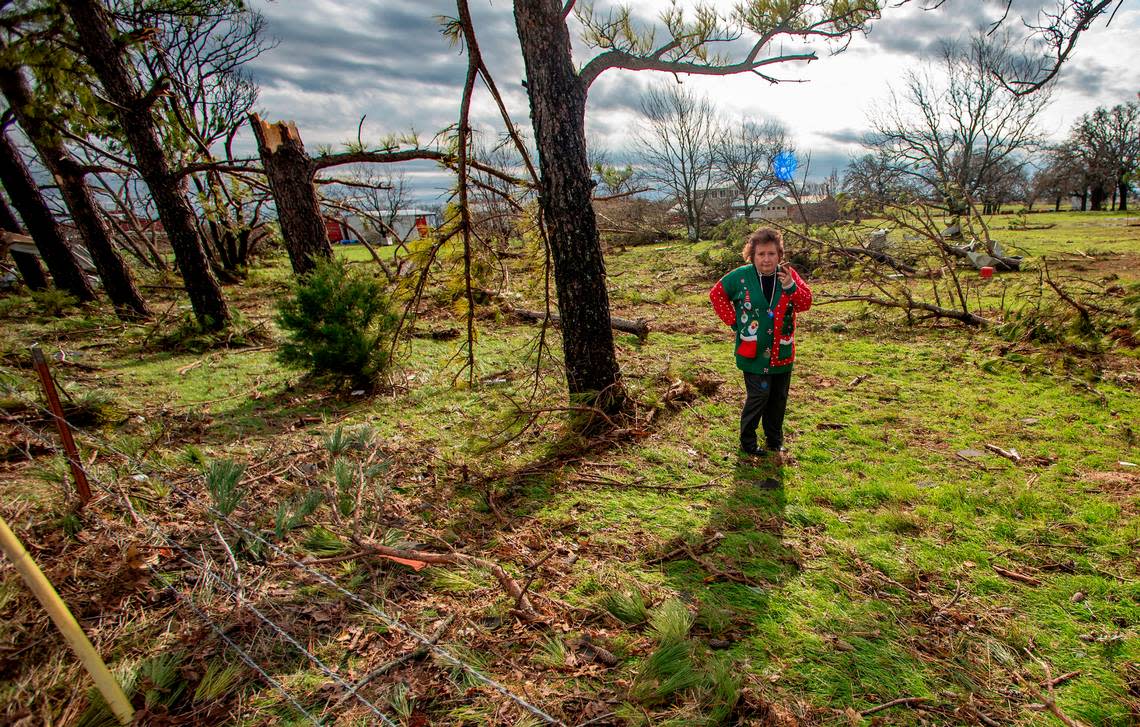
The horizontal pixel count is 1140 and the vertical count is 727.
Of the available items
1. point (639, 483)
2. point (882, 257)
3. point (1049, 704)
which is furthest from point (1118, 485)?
point (882, 257)

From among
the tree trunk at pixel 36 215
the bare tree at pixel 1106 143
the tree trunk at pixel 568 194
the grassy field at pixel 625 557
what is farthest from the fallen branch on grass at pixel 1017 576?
the bare tree at pixel 1106 143

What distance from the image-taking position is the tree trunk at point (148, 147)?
6.63 meters

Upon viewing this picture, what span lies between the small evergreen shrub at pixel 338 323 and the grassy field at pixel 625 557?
1.53ft

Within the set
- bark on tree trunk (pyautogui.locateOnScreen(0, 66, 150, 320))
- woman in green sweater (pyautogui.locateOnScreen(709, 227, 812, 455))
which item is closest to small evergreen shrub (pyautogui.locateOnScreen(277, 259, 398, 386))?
woman in green sweater (pyautogui.locateOnScreen(709, 227, 812, 455))

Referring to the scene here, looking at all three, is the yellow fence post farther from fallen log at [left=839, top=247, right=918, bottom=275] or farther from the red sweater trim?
fallen log at [left=839, top=247, right=918, bottom=275]

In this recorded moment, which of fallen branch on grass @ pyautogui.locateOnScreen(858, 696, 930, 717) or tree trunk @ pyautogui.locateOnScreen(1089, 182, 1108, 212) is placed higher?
tree trunk @ pyautogui.locateOnScreen(1089, 182, 1108, 212)

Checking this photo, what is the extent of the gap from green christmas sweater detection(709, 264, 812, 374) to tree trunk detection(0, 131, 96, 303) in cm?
1273

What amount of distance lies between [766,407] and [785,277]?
1.09m

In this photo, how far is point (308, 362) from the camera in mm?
5344

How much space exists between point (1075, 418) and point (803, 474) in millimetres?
2824

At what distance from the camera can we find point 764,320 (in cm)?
380

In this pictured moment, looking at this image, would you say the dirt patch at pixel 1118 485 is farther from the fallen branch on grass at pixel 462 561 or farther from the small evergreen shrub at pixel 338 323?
the small evergreen shrub at pixel 338 323

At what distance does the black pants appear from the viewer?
3947mm

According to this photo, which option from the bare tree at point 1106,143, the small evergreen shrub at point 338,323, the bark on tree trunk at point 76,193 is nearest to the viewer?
the small evergreen shrub at point 338,323
